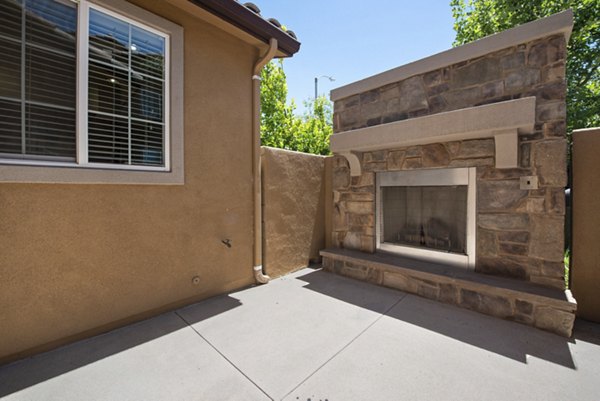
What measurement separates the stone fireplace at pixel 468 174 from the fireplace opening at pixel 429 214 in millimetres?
16

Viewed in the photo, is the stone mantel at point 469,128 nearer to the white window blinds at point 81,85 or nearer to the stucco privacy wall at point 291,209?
the stucco privacy wall at point 291,209

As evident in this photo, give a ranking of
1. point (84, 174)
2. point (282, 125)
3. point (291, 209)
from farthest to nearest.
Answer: point (282, 125), point (291, 209), point (84, 174)

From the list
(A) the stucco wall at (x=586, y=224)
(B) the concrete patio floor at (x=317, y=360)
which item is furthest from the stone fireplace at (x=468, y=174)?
(B) the concrete patio floor at (x=317, y=360)

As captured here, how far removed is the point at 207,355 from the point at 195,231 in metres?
1.59

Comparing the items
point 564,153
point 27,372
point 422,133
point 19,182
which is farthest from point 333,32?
point 27,372

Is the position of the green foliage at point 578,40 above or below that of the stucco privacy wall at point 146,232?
above

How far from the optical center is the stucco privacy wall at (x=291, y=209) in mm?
4402

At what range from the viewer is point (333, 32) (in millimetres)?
7387

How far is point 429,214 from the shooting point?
4230 mm

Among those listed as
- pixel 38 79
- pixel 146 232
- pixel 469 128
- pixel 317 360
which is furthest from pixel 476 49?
pixel 38 79

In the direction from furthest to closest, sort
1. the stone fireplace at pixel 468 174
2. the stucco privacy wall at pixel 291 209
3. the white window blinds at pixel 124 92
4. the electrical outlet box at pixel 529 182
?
the stucco privacy wall at pixel 291 209
the electrical outlet box at pixel 529 182
the stone fireplace at pixel 468 174
the white window blinds at pixel 124 92

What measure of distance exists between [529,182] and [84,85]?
17.2ft

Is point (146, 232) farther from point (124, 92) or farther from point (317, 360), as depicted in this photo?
point (317, 360)

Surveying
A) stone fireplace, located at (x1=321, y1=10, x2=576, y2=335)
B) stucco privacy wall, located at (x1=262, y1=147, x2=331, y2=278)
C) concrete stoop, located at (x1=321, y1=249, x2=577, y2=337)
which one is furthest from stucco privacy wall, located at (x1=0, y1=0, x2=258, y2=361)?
concrete stoop, located at (x1=321, y1=249, x2=577, y2=337)
